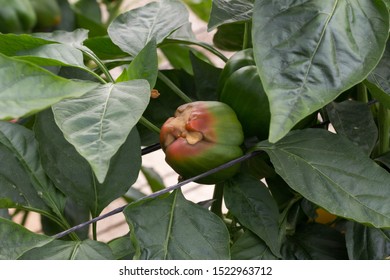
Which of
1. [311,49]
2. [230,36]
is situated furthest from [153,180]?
[311,49]

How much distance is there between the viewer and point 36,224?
5.15 feet

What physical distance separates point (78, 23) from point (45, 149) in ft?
2.48

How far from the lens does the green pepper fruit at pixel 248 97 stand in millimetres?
518

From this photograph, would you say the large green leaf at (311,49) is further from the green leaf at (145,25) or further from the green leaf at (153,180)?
the green leaf at (153,180)

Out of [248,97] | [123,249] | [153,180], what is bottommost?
[153,180]

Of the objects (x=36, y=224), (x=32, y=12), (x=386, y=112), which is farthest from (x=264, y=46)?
(x=36, y=224)

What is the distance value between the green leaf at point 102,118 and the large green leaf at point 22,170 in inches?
4.1

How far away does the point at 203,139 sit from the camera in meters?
0.50

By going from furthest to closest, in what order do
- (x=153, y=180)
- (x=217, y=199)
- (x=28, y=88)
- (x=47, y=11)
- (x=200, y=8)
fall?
(x=47, y=11) < (x=200, y=8) < (x=153, y=180) < (x=217, y=199) < (x=28, y=88)

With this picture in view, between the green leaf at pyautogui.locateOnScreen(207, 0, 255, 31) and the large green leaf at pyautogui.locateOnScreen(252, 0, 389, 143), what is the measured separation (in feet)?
0.29

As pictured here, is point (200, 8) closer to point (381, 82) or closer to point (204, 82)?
point (204, 82)

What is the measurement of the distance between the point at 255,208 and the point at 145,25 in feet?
0.57

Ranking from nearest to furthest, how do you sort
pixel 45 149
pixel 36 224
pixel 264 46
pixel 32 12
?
pixel 264 46 → pixel 45 149 → pixel 32 12 → pixel 36 224

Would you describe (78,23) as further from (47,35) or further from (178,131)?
(178,131)
